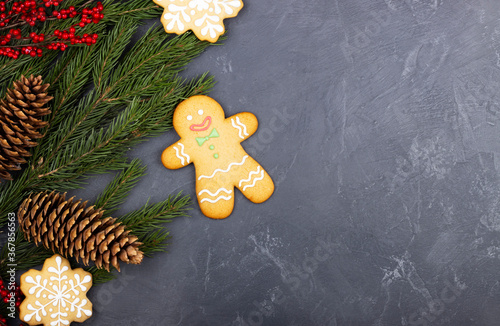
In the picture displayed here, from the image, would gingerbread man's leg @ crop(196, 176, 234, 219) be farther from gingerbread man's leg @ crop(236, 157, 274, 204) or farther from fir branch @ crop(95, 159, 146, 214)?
fir branch @ crop(95, 159, 146, 214)

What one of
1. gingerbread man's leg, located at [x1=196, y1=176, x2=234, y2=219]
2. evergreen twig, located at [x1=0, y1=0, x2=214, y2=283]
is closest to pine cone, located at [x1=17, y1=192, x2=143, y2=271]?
evergreen twig, located at [x1=0, y1=0, x2=214, y2=283]

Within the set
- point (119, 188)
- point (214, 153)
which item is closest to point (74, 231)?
Answer: point (119, 188)

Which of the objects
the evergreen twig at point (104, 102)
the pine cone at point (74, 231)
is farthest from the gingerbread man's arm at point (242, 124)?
the pine cone at point (74, 231)

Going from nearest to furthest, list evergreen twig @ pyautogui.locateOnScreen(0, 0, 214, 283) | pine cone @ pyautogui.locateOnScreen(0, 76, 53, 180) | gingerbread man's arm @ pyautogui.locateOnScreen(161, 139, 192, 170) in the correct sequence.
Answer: pine cone @ pyautogui.locateOnScreen(0, 76, 53, 180), evergreen twig @ pyautogui.locateOnScreen(0, 0, 214, 283), gingerbread man's arm @ pyautogui.locateOnScreen(161, 139, 192, 170)

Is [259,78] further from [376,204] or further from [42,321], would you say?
[42,321]

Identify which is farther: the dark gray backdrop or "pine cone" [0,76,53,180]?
the dark gray backdrop

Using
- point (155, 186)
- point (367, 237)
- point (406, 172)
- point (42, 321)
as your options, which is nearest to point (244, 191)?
point (155, 186)
